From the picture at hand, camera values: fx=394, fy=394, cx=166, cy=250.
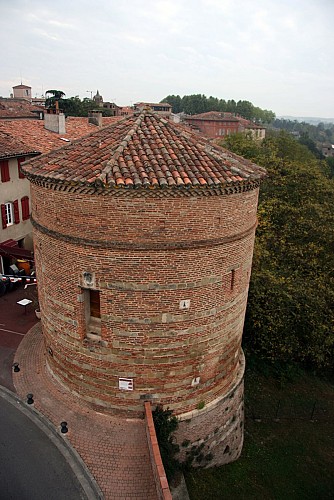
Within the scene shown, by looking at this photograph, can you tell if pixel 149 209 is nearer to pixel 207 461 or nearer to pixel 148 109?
pixel 148 109

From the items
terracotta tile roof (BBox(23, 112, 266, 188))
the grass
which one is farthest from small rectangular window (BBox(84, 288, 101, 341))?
the grass

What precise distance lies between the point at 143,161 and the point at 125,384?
265 inches

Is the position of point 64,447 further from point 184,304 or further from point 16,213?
point 16,213

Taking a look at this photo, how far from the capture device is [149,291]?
1109 cm

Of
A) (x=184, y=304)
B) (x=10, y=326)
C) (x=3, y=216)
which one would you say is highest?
(x=184, y=304)

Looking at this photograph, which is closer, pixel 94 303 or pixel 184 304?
pixel 184 304

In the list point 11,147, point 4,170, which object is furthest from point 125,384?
point 11,147

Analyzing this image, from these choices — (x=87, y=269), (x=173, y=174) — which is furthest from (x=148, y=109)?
(x=87, y=269)

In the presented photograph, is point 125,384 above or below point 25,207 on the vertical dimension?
below

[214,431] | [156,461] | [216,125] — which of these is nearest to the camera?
[156,461]

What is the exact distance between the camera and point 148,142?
12.0 m

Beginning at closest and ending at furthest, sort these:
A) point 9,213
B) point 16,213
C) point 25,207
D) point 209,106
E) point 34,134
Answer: point 9,213, point 16,213, point 25,207, point 34,134, point 209,106

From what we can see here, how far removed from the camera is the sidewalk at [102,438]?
35.3 feet

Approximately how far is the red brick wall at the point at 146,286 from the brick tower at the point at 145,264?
0.03 m
